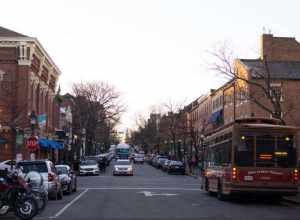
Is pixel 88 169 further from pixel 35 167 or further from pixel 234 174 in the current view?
pixel 234 174

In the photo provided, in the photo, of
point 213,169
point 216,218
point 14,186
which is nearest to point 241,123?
point 213,169

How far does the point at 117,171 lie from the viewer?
6103cm

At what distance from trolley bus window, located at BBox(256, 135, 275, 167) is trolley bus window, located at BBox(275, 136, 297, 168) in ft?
0.73

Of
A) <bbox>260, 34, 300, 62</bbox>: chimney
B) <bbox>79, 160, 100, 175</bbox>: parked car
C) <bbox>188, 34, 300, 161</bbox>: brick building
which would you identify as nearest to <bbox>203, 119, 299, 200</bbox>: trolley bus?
<bbox>188, 34, 300, 161</bbox>: brick building

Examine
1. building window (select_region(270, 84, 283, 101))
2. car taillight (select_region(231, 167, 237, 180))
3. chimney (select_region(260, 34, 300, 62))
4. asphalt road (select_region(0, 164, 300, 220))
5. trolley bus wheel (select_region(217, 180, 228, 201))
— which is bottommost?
asphalt road (select_region(0, 164, 300, 220))

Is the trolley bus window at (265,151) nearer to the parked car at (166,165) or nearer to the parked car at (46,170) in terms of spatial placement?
the parked car at (46,170)

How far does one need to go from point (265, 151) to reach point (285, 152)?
0.76 m

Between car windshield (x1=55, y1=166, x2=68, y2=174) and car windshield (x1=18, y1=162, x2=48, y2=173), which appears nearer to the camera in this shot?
car windshield (x1=18, y1=162, x2=48, y2=173)

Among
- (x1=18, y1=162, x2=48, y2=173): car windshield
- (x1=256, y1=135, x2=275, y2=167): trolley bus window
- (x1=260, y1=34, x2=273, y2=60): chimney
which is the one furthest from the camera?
(x1=260, y1=34, x2=273, y2=60): chimney

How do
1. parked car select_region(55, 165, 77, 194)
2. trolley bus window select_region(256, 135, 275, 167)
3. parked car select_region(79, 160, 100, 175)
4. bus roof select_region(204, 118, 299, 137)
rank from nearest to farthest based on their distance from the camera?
trolley bus window select_region(256, 135, 275, 167) → bus roof select_region(204, 118, 299, 137) → parked car select_region(55, 165, 77, 194) → parked car select_region(79, 160, 100, 175)

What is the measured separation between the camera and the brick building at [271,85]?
197 feet

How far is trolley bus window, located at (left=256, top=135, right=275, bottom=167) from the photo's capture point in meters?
24.0

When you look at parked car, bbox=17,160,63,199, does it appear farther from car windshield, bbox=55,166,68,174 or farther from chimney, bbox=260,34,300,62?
chimney, bbox=260,34,300,62

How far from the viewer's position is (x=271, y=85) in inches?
2315
